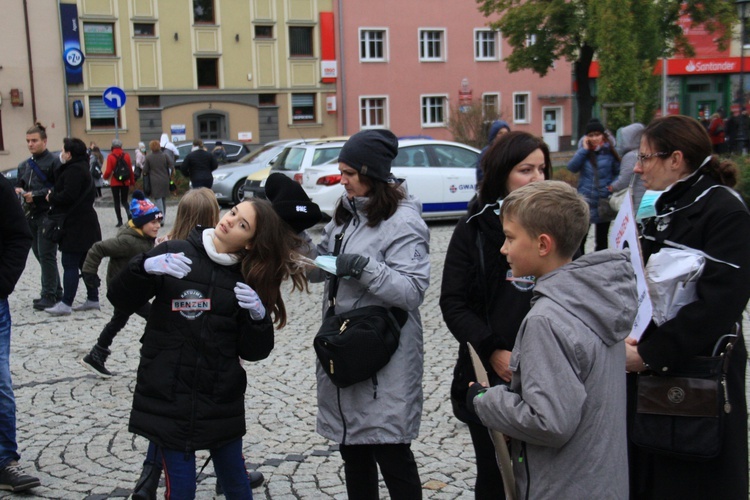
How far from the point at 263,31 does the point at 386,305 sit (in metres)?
38.6

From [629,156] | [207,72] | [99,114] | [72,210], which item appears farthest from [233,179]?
[207,72]

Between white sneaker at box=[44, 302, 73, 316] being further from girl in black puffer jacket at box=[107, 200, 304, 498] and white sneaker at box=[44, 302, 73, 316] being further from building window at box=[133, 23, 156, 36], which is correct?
building window at box=[133, 23, 156, 36]

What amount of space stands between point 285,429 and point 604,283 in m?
3.23

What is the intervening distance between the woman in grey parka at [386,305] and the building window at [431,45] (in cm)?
4053

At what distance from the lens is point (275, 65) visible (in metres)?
39.9

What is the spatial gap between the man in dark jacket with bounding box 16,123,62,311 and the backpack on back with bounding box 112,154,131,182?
7.72 meters

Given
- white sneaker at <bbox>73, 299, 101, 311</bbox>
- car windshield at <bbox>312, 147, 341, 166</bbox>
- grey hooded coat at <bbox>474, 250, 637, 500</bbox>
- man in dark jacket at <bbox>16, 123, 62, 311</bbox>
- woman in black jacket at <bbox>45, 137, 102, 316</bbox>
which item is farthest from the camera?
car windshield at <bbox>312, 147, 341, 166</bbox>

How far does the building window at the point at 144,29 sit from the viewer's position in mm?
37562

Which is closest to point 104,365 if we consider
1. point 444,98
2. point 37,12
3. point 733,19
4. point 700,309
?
point 700,309

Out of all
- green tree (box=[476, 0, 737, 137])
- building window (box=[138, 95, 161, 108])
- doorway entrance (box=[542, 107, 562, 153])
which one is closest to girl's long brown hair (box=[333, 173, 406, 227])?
green tree (box=[476, 0, 737, 137])

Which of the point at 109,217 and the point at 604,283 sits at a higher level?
the point at 604,283

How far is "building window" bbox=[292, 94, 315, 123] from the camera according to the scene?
40.8 metres

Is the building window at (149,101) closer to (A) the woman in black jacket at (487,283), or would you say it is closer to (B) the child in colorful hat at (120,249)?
(B) the child in colorful hat at (120,249)

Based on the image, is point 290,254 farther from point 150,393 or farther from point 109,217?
point 109,217
